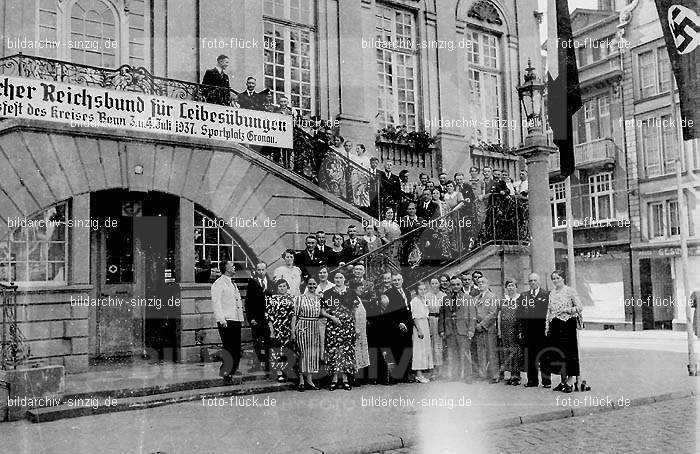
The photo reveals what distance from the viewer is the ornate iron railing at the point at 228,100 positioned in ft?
40.0

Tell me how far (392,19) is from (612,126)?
16282mm

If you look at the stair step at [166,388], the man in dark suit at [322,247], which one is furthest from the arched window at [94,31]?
the stair step at [166,388]

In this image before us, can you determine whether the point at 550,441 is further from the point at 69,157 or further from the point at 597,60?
the point at 597,60

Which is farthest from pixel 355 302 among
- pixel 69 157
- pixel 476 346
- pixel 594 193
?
pixel 594 193

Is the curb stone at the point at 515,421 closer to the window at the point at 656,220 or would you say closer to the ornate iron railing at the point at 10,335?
the ornate iron railing at the point at 10,335

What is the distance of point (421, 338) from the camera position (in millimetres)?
11945

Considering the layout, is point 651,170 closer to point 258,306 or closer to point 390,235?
point 390,235

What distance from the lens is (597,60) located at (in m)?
32.3

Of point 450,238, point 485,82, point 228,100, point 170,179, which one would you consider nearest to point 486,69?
point 485,82

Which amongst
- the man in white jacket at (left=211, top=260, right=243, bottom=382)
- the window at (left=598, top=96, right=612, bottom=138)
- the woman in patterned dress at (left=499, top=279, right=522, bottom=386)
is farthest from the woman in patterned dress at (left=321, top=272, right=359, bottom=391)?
the window at (left=598, top=96, right=612, bottom=138)

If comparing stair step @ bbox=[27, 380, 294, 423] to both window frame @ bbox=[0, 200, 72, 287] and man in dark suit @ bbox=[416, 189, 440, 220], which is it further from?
man in dark suit @ bbox=[416, 189, 440, 220]

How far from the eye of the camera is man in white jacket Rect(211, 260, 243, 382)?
11062 mm

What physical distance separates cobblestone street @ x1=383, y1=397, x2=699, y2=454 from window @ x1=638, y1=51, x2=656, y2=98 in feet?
75.5

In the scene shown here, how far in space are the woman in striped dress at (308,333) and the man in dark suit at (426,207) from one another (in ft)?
13.8
